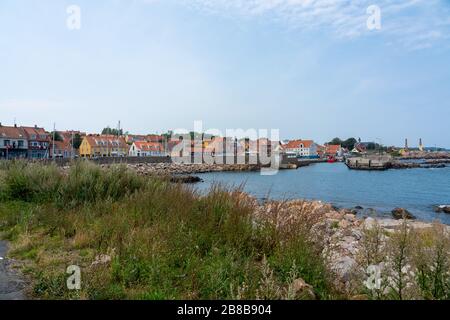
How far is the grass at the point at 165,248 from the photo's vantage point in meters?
4.09

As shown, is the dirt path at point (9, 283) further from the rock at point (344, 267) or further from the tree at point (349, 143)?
the tree at point (349, 143)

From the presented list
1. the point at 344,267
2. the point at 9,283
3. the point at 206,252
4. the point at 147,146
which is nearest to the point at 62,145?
the point at 147,146

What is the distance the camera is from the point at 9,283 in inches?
176

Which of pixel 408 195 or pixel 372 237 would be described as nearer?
pixel 372 237

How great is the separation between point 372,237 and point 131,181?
820 cm

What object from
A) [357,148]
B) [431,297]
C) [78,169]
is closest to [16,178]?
[78,169]

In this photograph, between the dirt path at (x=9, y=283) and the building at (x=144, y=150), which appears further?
the building at (x=144, y=150)

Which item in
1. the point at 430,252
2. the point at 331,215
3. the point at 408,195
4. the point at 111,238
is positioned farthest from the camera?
the point at 408,195

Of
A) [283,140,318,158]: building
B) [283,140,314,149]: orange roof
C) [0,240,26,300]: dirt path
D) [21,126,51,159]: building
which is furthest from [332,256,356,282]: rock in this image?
[283,140,314,149]: orange roof

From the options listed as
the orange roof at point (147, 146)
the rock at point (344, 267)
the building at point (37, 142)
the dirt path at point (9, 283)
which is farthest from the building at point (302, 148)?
the dirt path at point (9, 283)

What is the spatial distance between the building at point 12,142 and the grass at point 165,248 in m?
71.4

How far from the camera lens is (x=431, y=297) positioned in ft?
11.3

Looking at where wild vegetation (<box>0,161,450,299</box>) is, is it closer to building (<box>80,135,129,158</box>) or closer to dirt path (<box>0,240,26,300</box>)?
dirt path (<box>0,240,26,300</box>)
